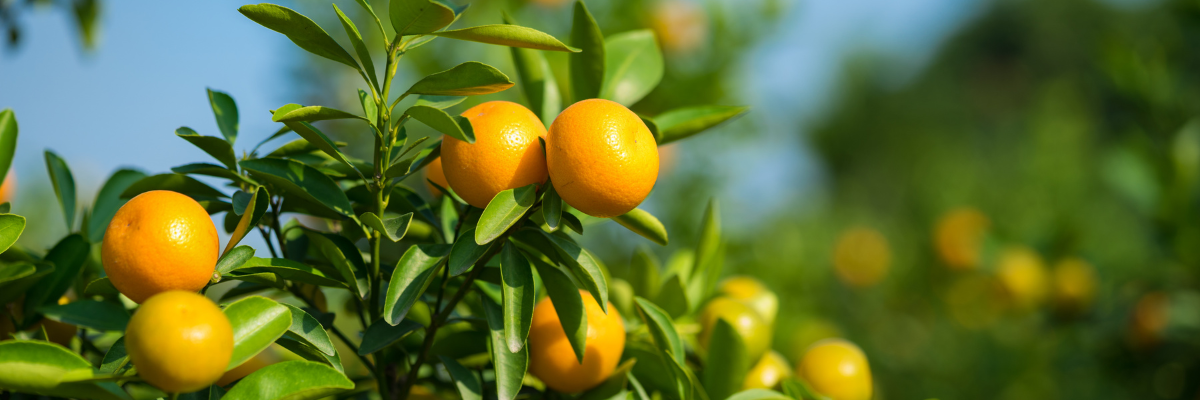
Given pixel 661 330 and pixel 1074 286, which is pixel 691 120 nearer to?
pixel 661 330

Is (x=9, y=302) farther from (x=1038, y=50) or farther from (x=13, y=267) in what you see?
(x=1038, y=50)

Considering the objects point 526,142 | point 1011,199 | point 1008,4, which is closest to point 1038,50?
point 1008,4

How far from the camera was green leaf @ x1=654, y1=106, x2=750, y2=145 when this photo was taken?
50 centimetres

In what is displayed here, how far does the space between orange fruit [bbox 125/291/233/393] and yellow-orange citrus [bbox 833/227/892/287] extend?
333 centimetres

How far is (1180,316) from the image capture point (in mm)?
1402

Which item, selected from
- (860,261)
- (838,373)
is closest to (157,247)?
(838,373)

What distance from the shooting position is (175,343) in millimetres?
292

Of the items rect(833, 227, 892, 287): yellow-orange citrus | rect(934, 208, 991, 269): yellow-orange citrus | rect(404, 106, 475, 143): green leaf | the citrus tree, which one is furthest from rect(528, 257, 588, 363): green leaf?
rect(833, 227, 892, 287): yellow-orange citrus

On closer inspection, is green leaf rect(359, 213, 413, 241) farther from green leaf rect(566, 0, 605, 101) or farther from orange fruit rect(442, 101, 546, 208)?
green leaf rect(566, 0, 605, 101)

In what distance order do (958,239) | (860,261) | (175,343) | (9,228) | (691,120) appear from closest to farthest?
(175,343) → (9,228) → (691,120) → (958,239) → (860,261)

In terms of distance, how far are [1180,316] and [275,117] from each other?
5.66ft

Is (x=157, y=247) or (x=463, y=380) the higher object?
(x=157, y=247)

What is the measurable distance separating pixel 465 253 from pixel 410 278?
34 millimetres

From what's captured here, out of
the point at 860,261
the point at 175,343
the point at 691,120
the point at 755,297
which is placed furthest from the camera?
the point at 860,261
